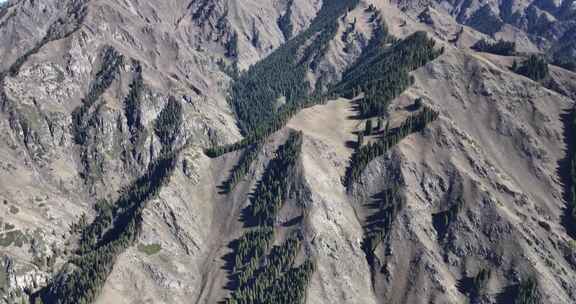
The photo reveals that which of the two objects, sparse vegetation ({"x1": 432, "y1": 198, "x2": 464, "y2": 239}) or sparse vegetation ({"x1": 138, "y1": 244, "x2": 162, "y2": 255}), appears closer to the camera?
sparse vegetation ({"x1": 138, "y1": 244, "x2": 162, "y2": 255})

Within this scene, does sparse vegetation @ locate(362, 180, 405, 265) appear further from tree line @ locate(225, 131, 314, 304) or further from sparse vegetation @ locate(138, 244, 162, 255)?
sparse vegetation @ locate(138, 244, 162, 255)

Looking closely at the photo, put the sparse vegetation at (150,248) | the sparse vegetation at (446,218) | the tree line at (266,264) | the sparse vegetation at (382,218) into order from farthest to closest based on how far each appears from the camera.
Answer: the sparse vegetation at (446,218)
the sparse vegetation at (382,218)
the sparse vegetation at (150,248)
the tree line at (266,264)

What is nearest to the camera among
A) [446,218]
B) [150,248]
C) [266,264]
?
[266,264]

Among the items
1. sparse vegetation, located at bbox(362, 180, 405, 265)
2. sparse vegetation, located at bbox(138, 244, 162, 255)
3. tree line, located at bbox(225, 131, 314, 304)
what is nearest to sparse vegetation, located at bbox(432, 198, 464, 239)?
sparse vegetation, located at bbox(362, 180, 405, 265)

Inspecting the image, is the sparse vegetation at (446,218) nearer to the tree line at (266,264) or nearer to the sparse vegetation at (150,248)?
the tree line at (266,264)

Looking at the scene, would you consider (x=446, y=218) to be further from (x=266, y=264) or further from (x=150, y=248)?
(x=150, y=248)

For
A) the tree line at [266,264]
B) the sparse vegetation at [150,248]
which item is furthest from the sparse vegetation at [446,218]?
the sparse vegetation at [150,248]

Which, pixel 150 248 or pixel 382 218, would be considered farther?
pixel 382 218

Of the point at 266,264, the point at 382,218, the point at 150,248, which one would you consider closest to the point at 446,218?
the point at 382,218

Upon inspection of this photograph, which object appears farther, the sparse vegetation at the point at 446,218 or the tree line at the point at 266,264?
the sparse vegetation at the point at 446,218

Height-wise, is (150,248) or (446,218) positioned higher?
(150,248)

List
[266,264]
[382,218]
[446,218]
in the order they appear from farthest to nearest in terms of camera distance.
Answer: [382,218]
[446,218]
[266,264]

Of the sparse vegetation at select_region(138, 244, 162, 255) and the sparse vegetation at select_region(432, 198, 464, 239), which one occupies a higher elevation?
the sparse vegetation at select_region(138, 244, 162, 255)

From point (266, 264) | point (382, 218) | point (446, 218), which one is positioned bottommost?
point (446, 218)
